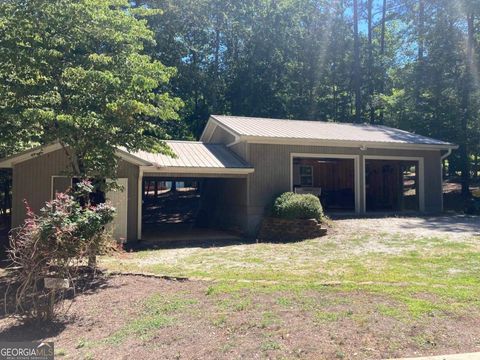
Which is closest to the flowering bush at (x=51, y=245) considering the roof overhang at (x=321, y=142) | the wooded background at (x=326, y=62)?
the roof overhang at (x=321, y=142)

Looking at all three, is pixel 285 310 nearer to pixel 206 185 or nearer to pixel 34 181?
pixel 34 181

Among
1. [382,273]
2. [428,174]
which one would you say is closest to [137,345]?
[382,273]

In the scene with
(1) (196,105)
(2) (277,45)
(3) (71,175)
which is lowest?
(3) (71,175)

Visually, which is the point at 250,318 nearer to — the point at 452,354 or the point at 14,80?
the point at 452,354

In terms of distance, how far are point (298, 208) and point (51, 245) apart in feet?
26.3

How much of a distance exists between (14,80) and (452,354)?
812 centimetres

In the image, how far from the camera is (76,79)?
7.63 metres

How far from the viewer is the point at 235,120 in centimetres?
1695

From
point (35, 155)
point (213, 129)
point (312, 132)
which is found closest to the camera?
point (35, 155)

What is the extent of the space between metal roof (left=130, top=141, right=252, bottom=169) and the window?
469cm

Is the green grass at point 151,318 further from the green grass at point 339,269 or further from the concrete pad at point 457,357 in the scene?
the concrete pad at point 457,357

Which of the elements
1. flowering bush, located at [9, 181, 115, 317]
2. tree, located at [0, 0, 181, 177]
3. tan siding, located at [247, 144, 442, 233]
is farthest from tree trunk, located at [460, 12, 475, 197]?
flowering bush, located at [9, 181, 115, 317]

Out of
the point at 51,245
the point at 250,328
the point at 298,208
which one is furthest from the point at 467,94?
the point at 51,245

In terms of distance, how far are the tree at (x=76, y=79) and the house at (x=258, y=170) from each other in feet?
8.79
